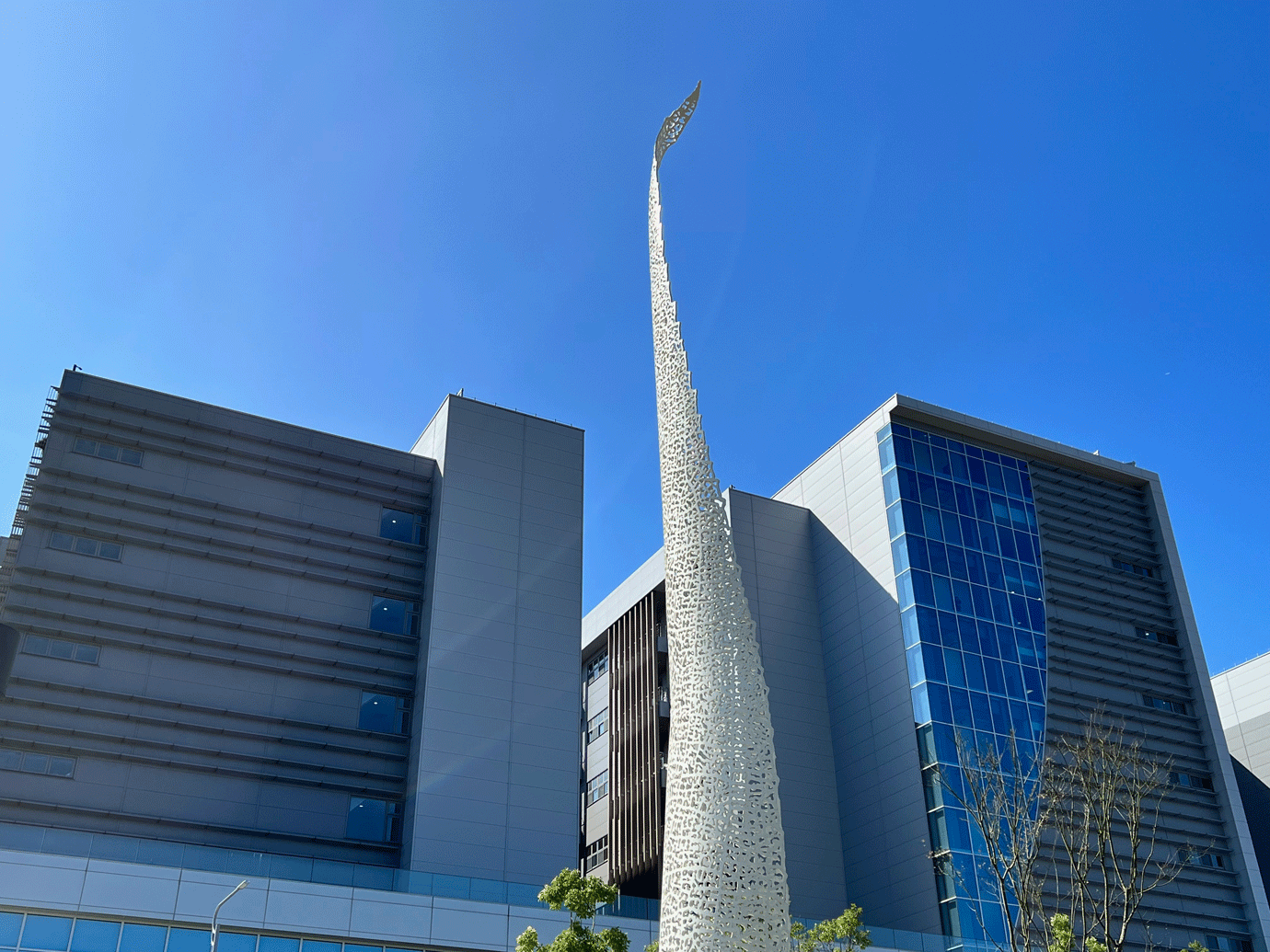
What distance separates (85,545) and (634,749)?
2227 cm

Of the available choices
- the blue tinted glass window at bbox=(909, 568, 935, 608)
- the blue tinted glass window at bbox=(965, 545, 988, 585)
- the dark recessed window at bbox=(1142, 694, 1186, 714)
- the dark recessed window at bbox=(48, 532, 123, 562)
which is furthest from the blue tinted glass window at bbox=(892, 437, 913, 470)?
the dark recessed window at bbox=(48, 532, 123, 562)

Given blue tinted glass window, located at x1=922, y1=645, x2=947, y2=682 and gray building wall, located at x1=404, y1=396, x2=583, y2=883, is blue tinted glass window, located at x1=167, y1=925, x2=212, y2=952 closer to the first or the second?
gray building wall, located at x1=404, y1=396, x2=583, y2=883

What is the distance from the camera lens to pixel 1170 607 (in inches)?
1762

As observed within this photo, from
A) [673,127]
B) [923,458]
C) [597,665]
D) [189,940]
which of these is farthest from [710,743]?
[597,665]

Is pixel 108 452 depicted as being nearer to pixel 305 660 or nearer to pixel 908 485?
pixel 305 660

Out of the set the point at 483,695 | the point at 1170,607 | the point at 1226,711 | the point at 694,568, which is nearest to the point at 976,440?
the point at 1170,607

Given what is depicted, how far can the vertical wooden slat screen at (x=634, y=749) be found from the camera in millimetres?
43500

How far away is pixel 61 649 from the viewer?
32156mm

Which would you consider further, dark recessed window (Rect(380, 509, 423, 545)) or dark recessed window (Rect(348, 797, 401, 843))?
dark recessed window (Rect(380, 509, 423, 545))

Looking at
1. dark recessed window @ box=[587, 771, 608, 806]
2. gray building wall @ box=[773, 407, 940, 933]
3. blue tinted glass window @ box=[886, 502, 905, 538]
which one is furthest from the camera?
dark recessed window @ box=[587, 771, 608, 806]

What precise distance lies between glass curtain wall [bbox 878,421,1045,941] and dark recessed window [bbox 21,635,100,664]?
25512 millimetres

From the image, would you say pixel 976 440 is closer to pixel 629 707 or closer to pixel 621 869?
pixel 629 707

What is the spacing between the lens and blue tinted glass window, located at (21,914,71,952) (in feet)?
78.8

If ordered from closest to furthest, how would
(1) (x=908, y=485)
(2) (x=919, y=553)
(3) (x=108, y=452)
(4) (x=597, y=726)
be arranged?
(3) (x=108, y=452)
(2) (x=919, y=553)
(1) (x=908, y=485)
(4) (x=597, y=726)
